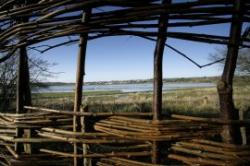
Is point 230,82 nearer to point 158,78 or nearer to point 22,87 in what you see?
point 158,78

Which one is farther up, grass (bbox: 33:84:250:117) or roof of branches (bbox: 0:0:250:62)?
roof of branches (bbox: 0:0:250:62)

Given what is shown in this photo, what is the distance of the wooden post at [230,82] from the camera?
73.4 inches

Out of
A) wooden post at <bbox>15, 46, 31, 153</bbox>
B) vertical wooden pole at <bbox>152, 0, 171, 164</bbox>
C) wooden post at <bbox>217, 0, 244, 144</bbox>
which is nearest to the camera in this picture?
wooden post at <bbox>217, 0, 244, 144</bbox>

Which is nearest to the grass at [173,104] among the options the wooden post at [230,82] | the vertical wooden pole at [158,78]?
the vertical wooden pole at [158,78]

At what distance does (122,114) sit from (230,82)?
0.64m

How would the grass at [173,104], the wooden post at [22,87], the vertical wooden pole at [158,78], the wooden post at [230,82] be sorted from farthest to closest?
the grass at [173,104], the wooden post at [22,87], the vertical wooden pole at [158,78], the wooden post at [230,82]

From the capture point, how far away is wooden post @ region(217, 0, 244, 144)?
1.87m

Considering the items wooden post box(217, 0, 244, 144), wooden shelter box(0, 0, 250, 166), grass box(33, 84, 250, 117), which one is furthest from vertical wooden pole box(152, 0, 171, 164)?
grass box(33, 84, 250, 117)

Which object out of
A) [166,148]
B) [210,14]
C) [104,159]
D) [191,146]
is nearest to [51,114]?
[104,159]

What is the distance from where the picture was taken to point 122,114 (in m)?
2.26

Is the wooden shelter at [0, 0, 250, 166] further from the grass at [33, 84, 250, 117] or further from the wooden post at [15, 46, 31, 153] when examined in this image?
the grass at [33, 84, 250, 117]

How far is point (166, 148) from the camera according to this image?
2100 millimetres

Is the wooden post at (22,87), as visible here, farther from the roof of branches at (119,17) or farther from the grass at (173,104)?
the grass at (173,104)

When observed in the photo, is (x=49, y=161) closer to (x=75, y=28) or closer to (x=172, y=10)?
(x=75, y=28)
